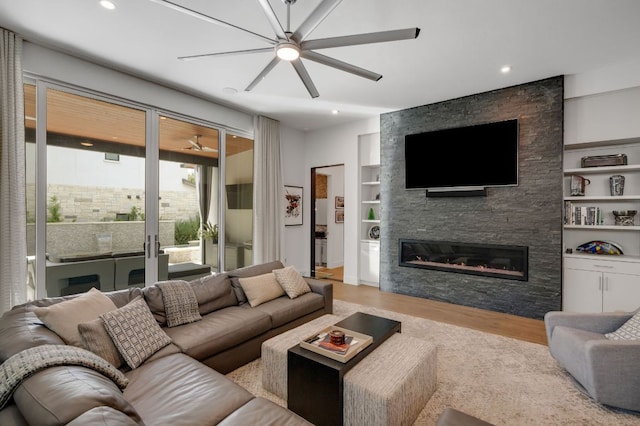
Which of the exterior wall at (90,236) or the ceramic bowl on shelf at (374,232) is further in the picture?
the ceramic bowl on shelf at (374,232)

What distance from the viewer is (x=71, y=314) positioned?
6.42ft

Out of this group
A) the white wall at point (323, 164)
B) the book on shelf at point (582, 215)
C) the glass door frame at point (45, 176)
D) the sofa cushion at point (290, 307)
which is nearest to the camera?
the sofa cushion at point (290, 307)

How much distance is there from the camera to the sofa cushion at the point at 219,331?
2.28 meters

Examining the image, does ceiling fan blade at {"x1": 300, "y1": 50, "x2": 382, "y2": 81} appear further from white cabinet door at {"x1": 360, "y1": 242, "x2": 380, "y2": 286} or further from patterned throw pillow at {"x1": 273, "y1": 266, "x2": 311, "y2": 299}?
white cabinet door at {"x1": 360, "y1": 242, "x2": 380, "y2": 286}

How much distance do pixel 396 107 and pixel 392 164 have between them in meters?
0.94

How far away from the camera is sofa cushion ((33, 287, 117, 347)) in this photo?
1868mm

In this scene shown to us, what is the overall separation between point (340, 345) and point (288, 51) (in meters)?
2.09

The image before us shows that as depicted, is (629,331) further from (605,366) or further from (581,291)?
(581,291)

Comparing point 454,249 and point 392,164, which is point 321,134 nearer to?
point 392,164

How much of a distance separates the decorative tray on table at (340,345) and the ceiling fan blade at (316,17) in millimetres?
2070

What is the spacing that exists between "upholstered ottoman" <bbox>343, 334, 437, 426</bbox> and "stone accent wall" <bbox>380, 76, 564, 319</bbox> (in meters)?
2.57

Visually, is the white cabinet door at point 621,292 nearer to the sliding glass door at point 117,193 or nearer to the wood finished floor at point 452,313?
the wood finished floor at point 452,313

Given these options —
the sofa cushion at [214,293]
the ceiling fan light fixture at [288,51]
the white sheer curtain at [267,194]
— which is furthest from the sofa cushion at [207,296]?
the ceiling fan light fixture at [288,51]

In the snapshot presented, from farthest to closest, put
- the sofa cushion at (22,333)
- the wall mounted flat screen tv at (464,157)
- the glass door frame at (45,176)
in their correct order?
the wall mounted flat screen tv at (464,157), the glass door frame at (45,176), the sofa cushion at (22,333)
